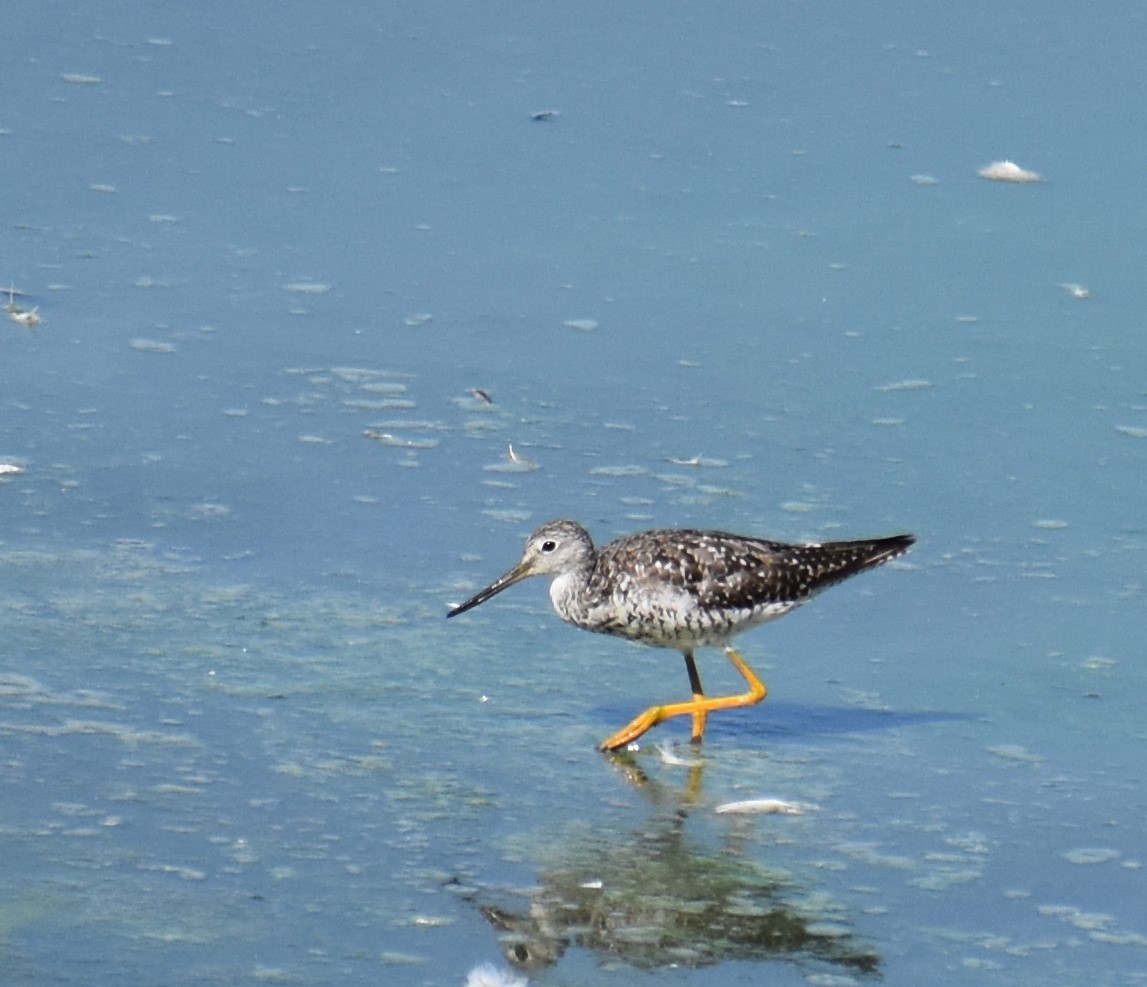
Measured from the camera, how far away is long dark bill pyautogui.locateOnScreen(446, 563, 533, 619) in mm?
7238

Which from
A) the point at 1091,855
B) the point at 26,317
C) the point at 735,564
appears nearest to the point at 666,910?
the point at 1091,855

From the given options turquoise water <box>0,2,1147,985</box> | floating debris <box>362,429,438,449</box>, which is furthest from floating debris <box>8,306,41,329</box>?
floating debris <box>362,429,438,449</box>

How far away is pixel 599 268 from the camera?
1016 cm

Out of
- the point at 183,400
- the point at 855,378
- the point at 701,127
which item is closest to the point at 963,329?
the point at 855,378

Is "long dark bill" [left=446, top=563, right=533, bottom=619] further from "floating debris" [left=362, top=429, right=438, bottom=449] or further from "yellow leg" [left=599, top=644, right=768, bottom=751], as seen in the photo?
"floating debris" [left=362, top=429, right=438, bottom=449]

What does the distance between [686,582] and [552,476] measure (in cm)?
158

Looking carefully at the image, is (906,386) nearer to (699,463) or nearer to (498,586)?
(699,463)

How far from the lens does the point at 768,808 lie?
249 inches

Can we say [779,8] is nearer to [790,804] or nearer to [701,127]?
[701,127]

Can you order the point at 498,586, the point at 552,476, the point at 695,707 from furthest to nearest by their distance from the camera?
the point at 552,476 → the point at 498,586 → the point at 695,707

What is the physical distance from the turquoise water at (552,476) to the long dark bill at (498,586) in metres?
0.15

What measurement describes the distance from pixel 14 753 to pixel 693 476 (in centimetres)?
312

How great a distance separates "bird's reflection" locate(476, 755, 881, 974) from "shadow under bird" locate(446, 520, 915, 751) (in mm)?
Result: 792

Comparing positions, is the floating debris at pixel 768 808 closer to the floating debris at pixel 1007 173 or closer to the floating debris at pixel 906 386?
the floating debris at pixel 906 386
